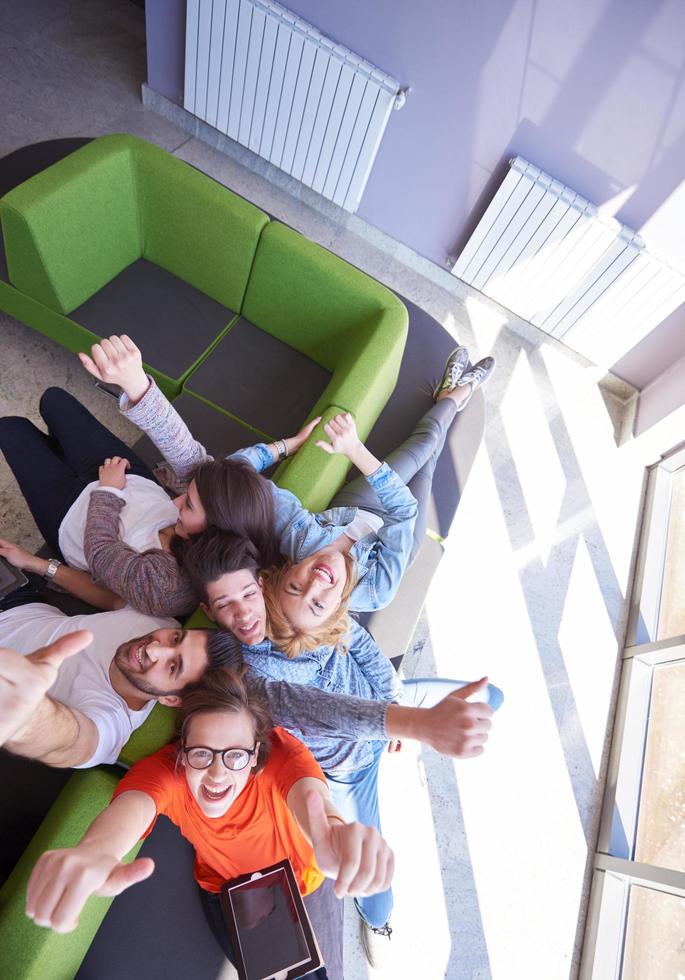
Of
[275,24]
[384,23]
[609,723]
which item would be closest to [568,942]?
[609,723]

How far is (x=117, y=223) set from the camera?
284 centimetres

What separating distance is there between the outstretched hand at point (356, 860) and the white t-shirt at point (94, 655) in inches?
29.6

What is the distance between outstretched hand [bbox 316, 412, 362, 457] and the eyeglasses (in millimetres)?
1143

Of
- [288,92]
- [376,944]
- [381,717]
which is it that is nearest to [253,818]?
[381,717]

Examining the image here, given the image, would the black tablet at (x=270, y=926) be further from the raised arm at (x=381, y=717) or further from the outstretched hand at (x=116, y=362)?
the outstretched hand at (x=116, y=362)

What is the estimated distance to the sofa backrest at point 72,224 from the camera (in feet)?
8.04

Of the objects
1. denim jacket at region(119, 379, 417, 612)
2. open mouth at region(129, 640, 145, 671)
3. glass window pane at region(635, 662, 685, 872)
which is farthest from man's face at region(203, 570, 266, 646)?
glass window pane at region(635, 662, 685, 872)

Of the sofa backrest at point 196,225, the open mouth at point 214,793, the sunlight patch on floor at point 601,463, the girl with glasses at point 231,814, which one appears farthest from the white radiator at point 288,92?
the open mouth at point 214,793

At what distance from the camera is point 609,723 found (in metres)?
3.28

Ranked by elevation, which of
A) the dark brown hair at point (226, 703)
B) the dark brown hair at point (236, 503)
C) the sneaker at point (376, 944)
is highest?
the dark brown hair at point (236, 503)

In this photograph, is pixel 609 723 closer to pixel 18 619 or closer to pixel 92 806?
pixel 92 806

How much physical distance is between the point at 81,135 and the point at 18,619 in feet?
11.6

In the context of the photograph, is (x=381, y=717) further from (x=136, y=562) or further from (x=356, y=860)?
(x=136, y=562)

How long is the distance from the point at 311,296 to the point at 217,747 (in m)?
2.05
